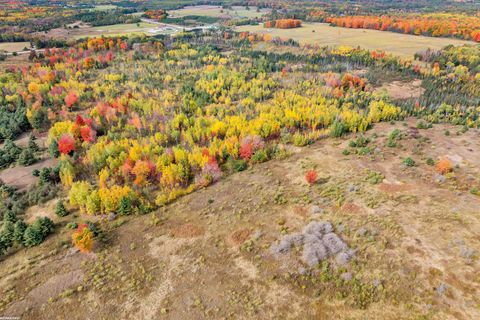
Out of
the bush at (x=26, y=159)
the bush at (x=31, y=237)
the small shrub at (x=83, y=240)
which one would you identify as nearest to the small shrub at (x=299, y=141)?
the small shrub at (x=83, y=240)

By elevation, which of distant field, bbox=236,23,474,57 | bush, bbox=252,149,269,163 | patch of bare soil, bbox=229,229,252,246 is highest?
distant field, bbox=236,23,474,57

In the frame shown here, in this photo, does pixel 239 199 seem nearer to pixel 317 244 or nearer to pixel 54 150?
pixel 317 244

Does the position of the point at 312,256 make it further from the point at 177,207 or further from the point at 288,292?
the point at 177,207

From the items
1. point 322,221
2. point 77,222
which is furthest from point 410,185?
point 77,222

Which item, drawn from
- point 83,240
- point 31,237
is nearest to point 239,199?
point 83,240

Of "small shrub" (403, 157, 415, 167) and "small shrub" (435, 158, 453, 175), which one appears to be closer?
"small shrub" (435, 158, 453, 175)

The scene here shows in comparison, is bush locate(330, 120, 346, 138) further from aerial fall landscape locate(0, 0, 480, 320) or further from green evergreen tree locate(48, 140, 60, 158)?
green evergreen tree locate(48, 140, 60, 158)

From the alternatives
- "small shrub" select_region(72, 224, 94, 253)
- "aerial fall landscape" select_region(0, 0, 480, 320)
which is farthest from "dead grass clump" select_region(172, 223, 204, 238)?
"small shrub" select_region(72, 224, 94, 253)
